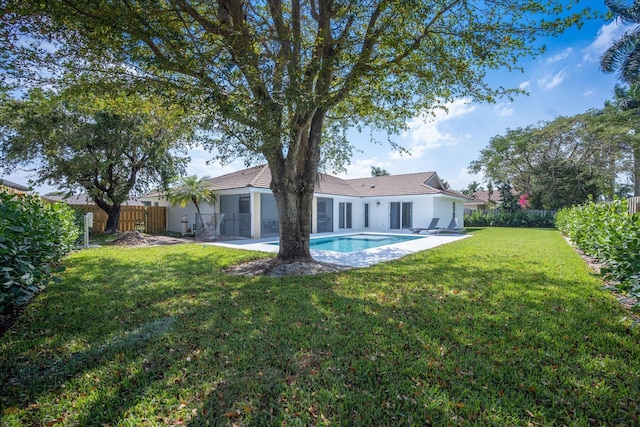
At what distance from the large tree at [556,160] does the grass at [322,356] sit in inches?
1140

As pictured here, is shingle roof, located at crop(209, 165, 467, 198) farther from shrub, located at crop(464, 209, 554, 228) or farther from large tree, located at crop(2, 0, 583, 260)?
large tree, located at crop(2, 0, 583, 260)

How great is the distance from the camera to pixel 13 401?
109 inches

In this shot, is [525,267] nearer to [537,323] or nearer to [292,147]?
[537,323]

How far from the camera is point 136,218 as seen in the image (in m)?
21.3

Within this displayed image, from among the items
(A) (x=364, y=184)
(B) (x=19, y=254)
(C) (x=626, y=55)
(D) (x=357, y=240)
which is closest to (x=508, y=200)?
(C) (x=626, y=55)

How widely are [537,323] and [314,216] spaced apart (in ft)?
58.3

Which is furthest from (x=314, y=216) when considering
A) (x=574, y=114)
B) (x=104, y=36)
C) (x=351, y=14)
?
(x=574, y=114)

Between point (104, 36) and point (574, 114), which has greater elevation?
point (574, 114)

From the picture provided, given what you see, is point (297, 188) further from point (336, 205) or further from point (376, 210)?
point (376, 210)

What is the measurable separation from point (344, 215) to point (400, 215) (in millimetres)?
4455

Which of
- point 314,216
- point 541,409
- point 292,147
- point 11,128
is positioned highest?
point 11,128

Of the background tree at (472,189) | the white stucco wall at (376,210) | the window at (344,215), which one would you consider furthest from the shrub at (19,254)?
the background tree at (472,189)

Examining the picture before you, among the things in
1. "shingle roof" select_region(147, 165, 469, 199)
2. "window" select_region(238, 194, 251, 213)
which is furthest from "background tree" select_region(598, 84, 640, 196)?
"window" select_region(238, 194, 251, 213)

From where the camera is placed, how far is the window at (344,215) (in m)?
24.0
